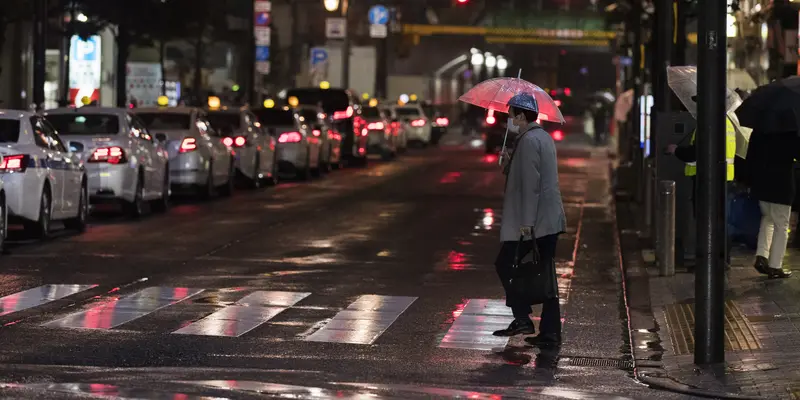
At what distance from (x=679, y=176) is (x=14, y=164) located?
7281 mm

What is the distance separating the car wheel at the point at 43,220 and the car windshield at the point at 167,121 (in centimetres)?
848

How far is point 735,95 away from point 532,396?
801 cm

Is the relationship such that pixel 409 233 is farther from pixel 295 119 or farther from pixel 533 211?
pixel 295 119

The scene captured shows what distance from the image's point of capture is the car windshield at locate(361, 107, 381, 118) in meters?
51.5

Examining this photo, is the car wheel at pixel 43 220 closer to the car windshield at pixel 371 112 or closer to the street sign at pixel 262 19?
the car windshield at pixel 371 112

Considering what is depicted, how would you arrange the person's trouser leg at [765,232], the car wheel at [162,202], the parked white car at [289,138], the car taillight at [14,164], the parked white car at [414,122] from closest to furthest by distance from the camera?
1. the person's trouser leg at [765,232]
2. the car taillight at [14,164]
3. the car wheel at [162,202]
4. the parked white car at [289,138]
5. the parked white car at [414,122]

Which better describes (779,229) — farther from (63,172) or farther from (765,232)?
(63,172)

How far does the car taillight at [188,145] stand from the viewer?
28125 mm

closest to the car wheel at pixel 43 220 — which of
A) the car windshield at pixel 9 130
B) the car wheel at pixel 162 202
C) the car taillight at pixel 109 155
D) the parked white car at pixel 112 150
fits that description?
the car windshield at pixel 9 130

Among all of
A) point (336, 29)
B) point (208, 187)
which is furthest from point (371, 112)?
point (208, 187)

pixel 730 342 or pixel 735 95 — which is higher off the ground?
pixel 735 95

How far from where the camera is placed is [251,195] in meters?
31.1

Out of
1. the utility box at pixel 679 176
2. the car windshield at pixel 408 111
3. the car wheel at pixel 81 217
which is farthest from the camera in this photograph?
the car windshield at pixel 408 111

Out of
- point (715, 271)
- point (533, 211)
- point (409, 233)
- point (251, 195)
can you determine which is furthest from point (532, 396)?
point (251, 195)
